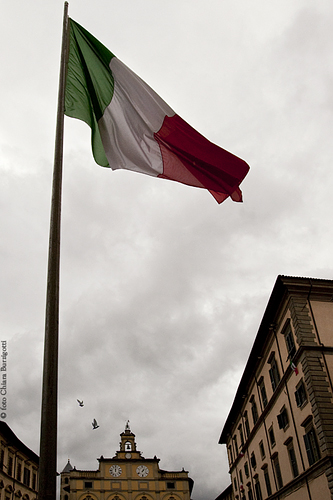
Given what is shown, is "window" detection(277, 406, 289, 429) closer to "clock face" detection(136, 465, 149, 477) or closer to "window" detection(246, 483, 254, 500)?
"window" detection(246, 483, 254, 500)

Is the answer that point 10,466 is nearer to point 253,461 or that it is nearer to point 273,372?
point 253,461

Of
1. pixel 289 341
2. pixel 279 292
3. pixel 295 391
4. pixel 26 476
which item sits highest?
pixel 279 292

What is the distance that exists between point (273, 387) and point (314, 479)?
26.3ft

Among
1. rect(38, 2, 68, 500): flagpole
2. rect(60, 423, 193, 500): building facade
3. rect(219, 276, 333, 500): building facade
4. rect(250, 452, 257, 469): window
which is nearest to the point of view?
rect(38, 2, 68, 500): flagpole

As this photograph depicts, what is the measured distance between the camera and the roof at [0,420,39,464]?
141 feet

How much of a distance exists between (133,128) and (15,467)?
4710 cm

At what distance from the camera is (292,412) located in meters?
27.0

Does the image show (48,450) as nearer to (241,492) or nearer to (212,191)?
(212,191)

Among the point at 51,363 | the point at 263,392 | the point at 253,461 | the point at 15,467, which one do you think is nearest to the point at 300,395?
the point at 263,392

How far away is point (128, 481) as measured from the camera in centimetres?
7181

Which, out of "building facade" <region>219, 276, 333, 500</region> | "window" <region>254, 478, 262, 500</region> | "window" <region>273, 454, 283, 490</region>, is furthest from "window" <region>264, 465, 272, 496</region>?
"window" <region>254, 478, 262, 500</region>

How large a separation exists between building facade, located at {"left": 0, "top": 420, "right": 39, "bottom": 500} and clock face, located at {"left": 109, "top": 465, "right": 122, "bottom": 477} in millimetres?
21818

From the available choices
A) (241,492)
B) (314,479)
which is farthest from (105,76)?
(241,492)

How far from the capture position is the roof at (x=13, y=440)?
141ft
